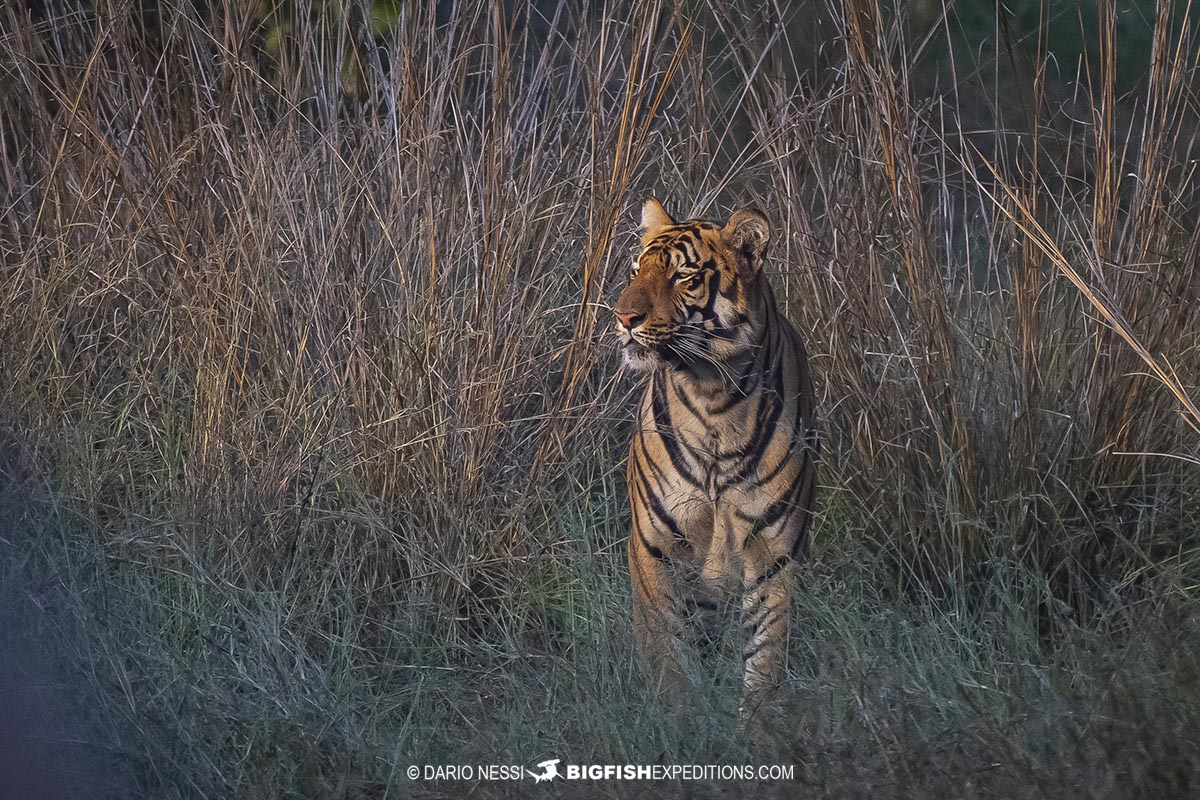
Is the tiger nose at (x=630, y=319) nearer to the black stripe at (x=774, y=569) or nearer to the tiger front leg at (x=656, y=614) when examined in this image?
the tiger front leg at (x=656, y=614)

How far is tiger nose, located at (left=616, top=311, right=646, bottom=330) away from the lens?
3.28m

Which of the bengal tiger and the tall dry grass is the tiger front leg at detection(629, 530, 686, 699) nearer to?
the bengal tiger

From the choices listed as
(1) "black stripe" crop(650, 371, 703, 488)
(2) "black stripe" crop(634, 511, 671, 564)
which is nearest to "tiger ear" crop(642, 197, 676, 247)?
(1) "black stripe" crop(650, 371, 703, 488)

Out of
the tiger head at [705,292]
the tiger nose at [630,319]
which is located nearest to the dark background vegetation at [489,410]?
the tiger head at [705,292]

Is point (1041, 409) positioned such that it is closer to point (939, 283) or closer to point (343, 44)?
point (939, 283)

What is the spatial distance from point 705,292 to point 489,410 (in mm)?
775

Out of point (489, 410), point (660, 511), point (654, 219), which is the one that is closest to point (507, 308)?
point (489, 410)

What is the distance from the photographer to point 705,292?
134 inches

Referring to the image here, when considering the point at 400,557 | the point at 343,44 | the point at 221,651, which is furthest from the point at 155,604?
the point at 343,44

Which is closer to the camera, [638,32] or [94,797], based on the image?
[94,797]

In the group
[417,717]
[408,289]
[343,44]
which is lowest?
[417,717]

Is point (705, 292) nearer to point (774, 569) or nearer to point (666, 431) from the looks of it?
point (666, 431)

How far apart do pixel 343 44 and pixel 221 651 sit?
6.01 ft

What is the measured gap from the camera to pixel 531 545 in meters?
Result: 3.90
